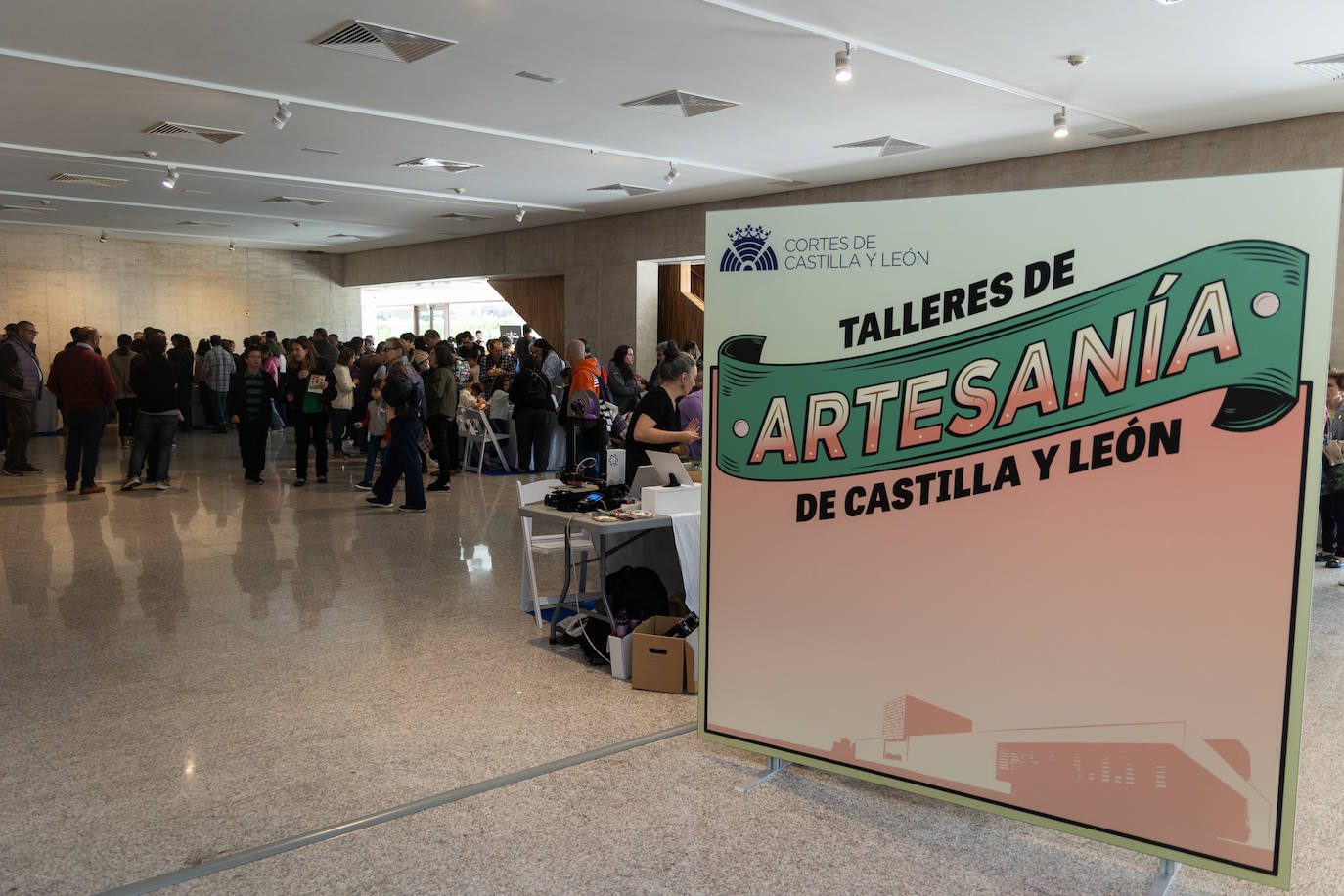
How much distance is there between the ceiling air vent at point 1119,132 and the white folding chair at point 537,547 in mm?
6361

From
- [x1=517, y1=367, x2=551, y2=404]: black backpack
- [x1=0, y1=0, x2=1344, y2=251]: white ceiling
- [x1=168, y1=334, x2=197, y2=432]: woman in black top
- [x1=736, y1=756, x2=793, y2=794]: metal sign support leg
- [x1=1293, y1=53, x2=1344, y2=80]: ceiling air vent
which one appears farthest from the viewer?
[x1=168, y1=334, x2=197, y2=432]: woman in black top

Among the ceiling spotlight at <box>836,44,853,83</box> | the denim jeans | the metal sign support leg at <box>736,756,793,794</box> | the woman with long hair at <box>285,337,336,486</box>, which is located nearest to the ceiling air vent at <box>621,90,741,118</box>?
the ceiling spotlight at <box>836,44,853,83</box>

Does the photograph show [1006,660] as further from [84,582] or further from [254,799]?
[84,582]

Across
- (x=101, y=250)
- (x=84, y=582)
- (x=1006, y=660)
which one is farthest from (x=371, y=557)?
(x=101, y=250)

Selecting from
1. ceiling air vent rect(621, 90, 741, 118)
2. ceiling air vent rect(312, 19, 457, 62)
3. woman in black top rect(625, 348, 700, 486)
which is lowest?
woman in black top rect(625, 348, 700, 486)

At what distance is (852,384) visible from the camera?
9.62 ft

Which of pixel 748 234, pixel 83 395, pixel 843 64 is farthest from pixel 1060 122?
pixel 83 395

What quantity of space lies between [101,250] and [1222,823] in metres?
20.3

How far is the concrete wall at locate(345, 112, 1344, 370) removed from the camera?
8.20 metres

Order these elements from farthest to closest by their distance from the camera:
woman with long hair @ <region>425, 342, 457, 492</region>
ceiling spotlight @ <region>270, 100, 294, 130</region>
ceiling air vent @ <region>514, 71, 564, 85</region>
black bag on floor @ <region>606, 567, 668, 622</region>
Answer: woman with long hair @ <region>425, 342, 457, 492</region> < ceiling spotlight @ <region>270, 100, 294, 130</region> < ceiling air vent @ <region>514, 71, 564, 85</region> < black bag on floor @ <region>606, 567, 668, 622</region>

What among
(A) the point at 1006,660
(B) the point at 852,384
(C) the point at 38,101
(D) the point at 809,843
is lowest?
(D) the point at 809,843

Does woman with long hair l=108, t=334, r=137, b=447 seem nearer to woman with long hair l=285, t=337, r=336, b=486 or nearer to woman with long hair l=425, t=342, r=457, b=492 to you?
woman with long hair l=285, t=337, r=336, b=486

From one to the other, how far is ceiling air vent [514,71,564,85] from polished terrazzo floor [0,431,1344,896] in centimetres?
355

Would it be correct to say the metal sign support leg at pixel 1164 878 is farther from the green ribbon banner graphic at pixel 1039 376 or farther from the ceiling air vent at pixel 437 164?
the ceiling air vent at pixel 437 164
